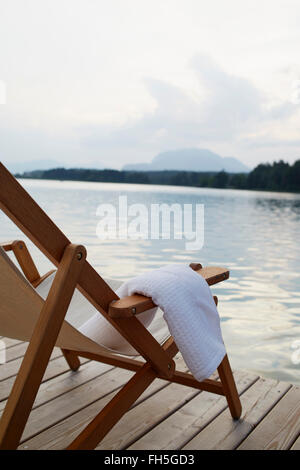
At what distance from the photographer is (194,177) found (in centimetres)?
2781

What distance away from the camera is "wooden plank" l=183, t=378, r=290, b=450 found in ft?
4.98

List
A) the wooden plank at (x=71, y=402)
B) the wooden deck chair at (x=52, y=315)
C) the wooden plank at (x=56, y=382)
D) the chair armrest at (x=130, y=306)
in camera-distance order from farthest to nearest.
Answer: the wooden plank at (x=56, y=382) → the wooden plank at (x=71, y=402) → the chair armrest at (x=130, y=306) → the wooden deck chair at (x=52, y=315)

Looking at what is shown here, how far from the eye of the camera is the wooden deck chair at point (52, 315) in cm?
92

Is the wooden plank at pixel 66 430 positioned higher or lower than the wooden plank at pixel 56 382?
lower

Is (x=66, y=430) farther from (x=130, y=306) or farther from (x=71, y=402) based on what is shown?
(x=130, y=306)

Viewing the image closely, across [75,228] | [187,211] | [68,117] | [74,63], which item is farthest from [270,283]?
[68,117]

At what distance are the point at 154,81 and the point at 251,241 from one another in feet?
66.8

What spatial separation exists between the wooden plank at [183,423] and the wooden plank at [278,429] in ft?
0.51

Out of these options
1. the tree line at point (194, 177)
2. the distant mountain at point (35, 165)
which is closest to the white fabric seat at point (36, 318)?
the tree line at point (194, 177)

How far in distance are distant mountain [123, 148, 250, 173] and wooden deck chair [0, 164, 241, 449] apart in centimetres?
2488

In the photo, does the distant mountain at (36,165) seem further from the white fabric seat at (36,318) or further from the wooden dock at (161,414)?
the white fabric seat at (36,318)

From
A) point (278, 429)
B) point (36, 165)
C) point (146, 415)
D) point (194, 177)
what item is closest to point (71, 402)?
point (146, 415)

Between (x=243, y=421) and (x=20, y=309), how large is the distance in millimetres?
1004

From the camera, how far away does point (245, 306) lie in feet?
13.9
